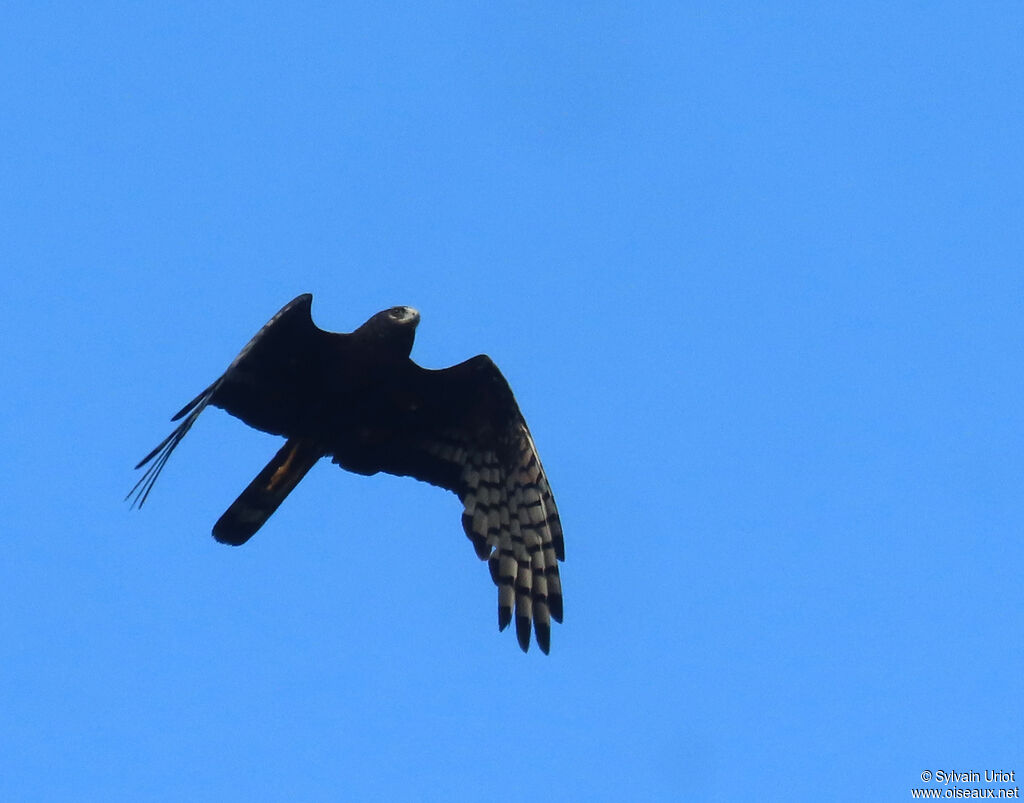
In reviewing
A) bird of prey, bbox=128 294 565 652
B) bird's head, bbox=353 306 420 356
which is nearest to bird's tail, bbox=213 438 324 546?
bird of prey, bbox=128 294 565 652

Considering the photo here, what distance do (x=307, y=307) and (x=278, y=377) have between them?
1.67 ft

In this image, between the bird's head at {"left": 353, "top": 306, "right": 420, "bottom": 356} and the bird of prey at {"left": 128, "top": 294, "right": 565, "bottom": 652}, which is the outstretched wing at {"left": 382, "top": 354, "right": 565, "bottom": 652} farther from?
the bird's head at {"left": 353, "top": 306, "right": 420, "bottom": 356}

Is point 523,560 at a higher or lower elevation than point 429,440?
lower

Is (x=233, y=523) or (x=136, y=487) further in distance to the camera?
(x=233, y=523)

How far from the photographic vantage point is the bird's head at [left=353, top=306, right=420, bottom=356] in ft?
28.9

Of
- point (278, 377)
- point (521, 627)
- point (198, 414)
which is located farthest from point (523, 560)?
point (198, 414)

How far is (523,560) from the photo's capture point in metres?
9.19

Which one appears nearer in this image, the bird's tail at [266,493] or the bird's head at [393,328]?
the bird's tail at [266,493]

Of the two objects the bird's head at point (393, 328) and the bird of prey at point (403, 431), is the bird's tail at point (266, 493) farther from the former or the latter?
the bird's head at point (393, 328)

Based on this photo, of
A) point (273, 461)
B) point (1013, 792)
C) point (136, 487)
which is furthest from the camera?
point (273, 461)

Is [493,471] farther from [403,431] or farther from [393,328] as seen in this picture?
[393,328]

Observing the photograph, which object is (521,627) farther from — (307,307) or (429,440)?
(307,307)

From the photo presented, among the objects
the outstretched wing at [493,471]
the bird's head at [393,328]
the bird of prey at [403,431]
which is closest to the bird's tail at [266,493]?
the bird of prey at [403,431]

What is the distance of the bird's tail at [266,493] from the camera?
8.66m
